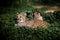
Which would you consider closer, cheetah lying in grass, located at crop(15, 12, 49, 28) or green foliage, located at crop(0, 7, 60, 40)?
green foliage, located at crop(0, 7, 60, 40)

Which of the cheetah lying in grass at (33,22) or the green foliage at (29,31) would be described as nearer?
the green foliage at (29,31)

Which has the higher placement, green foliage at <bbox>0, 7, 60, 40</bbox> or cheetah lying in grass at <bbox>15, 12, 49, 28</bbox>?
cheetah lying in grass at <bbox>15, 12, 49, 28</bbox>

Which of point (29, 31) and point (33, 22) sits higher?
point (33, 22)

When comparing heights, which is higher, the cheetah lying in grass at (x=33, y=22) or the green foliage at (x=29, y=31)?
the cheetah lying in grass at (x=33, y=22)

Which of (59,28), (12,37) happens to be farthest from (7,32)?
(59,28)

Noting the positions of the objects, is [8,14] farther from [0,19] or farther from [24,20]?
[24,20]

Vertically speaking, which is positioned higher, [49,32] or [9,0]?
[9,0]

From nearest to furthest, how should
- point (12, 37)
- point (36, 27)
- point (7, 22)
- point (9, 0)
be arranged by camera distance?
1. point (12, 37)
2. point (36, 27)
3. point (7, 22)
4. point (9, 0)

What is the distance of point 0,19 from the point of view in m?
11.3

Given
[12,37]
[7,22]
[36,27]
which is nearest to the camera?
[12,37]

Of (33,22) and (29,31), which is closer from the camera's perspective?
(29,31)

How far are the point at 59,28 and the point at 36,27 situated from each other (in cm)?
168

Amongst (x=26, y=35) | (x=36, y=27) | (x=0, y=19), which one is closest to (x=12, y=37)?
(x=26, y=35)

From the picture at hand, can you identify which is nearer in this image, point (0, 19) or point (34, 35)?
point (34, 35)
